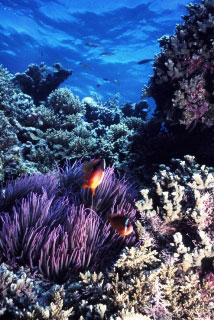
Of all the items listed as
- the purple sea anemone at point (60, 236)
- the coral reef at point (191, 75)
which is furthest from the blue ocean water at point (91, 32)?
the purple sea anemone at point (60, 236)

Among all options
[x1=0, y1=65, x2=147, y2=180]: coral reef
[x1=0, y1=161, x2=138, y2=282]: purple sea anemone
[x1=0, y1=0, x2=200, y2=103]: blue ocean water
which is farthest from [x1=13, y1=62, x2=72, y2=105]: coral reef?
[x1=0, y1=161, x2=138, y2=282]: purple sea anemone

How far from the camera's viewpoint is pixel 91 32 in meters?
31.8

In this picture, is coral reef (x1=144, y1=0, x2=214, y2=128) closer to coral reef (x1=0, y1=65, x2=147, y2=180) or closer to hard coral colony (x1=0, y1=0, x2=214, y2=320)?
hard coral colony (x1=0, y1=0, x2=214, y2=320)

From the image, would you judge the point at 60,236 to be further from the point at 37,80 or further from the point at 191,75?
the point at 37,80

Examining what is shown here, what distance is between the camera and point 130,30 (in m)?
28.4

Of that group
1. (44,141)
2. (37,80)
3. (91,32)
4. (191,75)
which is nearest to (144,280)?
(191,75)

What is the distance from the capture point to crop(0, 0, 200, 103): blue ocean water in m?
25.0

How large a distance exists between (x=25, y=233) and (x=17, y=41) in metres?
41.6

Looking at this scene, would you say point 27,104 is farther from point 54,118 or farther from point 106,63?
point 106,63

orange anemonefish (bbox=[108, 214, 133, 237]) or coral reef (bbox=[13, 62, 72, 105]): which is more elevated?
coral reef (bbox=[13, 62, 72, 105])

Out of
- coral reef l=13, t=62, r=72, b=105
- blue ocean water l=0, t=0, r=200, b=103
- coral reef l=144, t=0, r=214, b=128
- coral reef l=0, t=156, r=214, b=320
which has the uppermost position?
blue ocean water l=0, t=0, r=200, b=103

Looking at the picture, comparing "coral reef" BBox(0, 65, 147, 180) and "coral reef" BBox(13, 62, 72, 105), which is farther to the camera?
"coral reef" BBox(13, 62, 72, 105)

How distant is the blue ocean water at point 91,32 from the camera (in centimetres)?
2502

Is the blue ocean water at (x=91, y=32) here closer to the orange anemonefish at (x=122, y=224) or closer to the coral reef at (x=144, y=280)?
the coral reef at (x=144, y=280)
